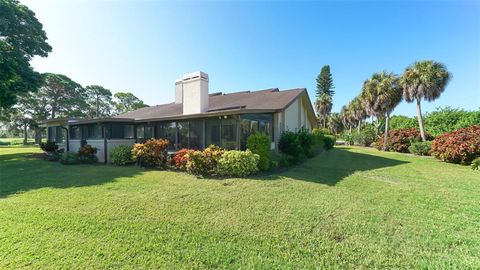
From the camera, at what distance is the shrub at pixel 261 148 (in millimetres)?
9789

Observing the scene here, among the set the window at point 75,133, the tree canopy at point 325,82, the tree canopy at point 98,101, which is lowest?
the window at point 75,133

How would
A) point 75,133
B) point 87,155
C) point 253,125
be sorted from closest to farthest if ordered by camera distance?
point 253,125
point 87,155
point 75,133

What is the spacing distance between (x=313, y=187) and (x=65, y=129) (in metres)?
19.8

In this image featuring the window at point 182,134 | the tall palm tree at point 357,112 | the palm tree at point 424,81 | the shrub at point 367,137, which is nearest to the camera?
the window at point 182,134

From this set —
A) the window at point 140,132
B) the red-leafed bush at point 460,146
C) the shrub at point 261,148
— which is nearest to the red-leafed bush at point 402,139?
the red-leafed bush at point 460,146

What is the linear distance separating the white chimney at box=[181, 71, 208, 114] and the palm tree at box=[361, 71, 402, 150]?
715 inches

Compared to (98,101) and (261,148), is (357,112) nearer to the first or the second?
(261,148)

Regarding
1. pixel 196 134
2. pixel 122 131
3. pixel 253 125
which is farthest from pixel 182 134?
pixel 253 125

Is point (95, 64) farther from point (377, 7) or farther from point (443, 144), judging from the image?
point (443, 144)

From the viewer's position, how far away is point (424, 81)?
18.6 metres

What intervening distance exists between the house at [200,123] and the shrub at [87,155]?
45 centimetres

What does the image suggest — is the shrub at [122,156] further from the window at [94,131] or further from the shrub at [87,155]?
the window at [94,131]

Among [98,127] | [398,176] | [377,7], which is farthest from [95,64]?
[398,176]

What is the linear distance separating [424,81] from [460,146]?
884cm
